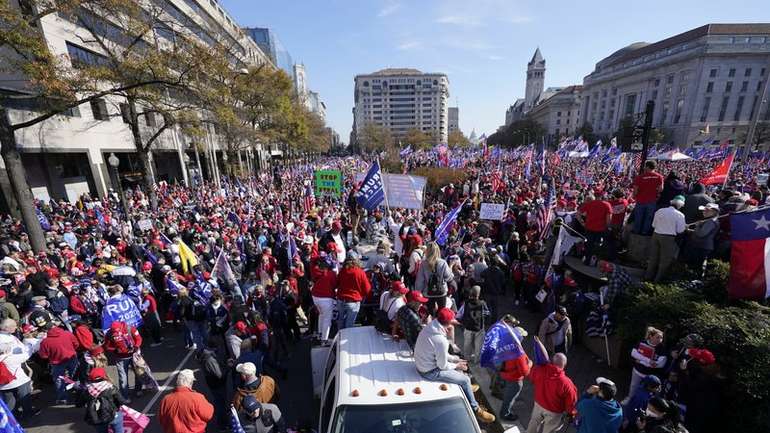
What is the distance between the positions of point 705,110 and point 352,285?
98.7 metres

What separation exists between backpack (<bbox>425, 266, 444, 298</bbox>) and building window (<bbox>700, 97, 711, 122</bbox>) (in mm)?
96124

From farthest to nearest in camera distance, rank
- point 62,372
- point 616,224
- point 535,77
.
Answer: point 535,77, point 616,224, point 62,372

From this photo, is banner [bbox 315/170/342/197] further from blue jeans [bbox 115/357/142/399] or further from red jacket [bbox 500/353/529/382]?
red jacket [bbox 500/353/529/382]

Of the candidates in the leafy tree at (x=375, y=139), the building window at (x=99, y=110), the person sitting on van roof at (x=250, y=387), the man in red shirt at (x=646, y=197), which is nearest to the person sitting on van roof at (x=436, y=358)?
the person sitting on van roof at (x=250, y=387)

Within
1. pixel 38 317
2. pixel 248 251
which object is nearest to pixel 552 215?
pixel 248 251

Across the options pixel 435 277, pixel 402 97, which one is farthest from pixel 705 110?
pixel 402 97

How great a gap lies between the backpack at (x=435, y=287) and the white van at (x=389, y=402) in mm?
2680

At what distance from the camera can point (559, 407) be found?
4051 millimetres

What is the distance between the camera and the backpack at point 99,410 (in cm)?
409

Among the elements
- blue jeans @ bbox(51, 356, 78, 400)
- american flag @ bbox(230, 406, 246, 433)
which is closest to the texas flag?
american flag @ bbox(230, 406, 246, 433)

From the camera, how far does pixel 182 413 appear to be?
375 cm

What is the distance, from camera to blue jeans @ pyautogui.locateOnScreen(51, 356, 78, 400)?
5520 mm

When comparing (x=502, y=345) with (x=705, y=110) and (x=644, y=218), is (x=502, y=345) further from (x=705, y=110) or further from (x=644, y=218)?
(x=705, y=110)

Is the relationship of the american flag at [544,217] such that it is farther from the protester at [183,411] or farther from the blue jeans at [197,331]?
the protester at [183,411]
